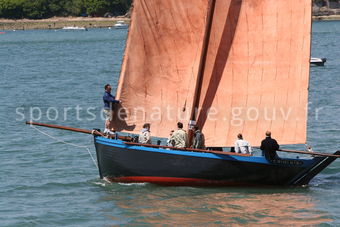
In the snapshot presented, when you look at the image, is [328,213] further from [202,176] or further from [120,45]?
[120,45]

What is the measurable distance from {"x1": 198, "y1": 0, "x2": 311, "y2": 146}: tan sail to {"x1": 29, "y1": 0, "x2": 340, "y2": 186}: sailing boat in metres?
0.03

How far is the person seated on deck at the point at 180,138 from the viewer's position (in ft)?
105

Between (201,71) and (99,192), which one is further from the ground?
(201,71)

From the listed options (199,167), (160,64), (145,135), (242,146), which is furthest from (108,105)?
(242,146)

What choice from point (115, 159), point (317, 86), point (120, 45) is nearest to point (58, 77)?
point (317, 86)

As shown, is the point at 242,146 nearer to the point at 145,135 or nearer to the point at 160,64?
the point at 145,135

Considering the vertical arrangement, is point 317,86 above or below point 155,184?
above

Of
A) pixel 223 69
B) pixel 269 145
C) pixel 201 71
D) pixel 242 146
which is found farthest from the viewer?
pixel 223 69

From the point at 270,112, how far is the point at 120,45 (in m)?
104

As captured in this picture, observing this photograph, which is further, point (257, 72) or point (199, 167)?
point (257, 72)

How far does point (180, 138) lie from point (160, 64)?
9.37ft

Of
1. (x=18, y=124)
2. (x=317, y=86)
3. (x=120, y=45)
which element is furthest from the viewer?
(x=120, y=45)

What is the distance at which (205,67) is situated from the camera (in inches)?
1289

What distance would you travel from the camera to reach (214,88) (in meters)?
32.8
